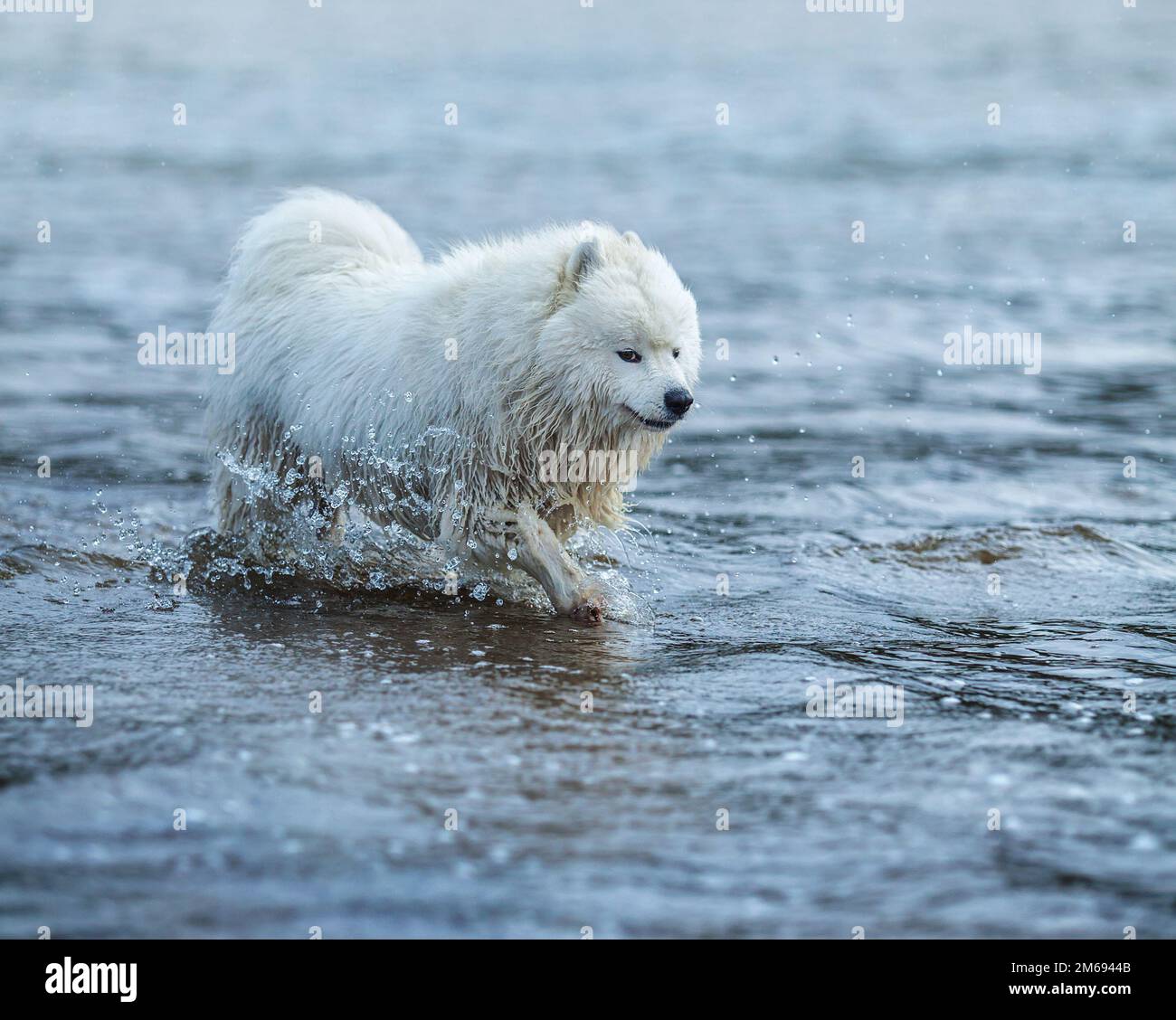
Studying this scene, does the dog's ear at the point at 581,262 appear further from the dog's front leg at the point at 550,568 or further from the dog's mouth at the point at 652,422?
the dog's front leg at the point at 550,568

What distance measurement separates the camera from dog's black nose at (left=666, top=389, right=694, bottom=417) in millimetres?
5543

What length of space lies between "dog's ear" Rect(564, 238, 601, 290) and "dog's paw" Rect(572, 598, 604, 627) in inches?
51.6

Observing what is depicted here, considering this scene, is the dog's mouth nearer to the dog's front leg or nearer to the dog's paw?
the dog's front leg

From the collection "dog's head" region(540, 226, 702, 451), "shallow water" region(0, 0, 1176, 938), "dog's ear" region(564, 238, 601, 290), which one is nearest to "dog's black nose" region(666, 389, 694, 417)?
"dog's head" region(540, 226, 702, 451)

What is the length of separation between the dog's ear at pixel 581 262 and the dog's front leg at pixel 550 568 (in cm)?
99

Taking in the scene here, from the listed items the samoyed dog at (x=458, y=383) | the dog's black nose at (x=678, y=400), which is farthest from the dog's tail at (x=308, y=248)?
the dog's black nose at (x=678, y=400)

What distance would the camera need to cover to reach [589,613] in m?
6.07

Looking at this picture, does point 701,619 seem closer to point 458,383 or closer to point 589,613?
point 589,613

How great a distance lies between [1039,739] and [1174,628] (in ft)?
5.43

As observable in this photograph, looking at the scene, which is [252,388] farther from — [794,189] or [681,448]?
[794,189]

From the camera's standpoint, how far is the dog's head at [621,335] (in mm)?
5613
